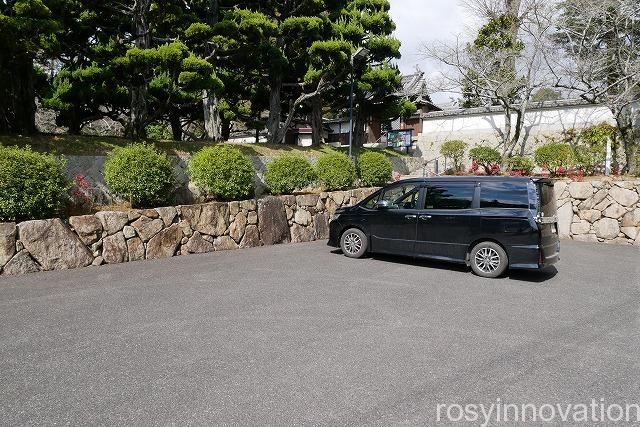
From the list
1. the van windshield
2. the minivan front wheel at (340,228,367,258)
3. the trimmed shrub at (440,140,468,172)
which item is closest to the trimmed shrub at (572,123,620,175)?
the trimmed shrub at (440,140,468,172)

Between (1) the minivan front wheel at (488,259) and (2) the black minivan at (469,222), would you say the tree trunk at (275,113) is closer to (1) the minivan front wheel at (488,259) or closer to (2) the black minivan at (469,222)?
(2) the black minivan at (469,222)

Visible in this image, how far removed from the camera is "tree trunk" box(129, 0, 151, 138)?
37.3 ft

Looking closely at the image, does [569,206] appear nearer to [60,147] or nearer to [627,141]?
[627,141]

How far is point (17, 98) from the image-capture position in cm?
988

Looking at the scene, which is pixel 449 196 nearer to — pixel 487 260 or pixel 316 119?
pixel 487 260

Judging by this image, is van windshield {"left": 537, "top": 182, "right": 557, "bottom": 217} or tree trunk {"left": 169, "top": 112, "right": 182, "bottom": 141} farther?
tree trunk {"left": 169, "top": 112, "right": 182, "bottom": 141}

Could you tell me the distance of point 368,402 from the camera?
2.83 meters

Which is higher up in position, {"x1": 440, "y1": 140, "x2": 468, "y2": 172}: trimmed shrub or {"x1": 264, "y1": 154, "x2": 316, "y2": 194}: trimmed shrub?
{"x1": 440, "y1": 140, "x2": 468, "y2": 172}: trimmed shrub

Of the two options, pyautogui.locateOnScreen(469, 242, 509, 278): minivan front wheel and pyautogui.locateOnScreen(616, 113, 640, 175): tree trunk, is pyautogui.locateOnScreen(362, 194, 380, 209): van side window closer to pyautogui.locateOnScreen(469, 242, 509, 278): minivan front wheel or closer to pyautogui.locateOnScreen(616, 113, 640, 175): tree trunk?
pyautogui.locateOnScreen(469, 242, 509, 278): minivan front wheel

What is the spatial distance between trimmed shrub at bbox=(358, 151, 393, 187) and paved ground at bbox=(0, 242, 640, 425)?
654 centimetres

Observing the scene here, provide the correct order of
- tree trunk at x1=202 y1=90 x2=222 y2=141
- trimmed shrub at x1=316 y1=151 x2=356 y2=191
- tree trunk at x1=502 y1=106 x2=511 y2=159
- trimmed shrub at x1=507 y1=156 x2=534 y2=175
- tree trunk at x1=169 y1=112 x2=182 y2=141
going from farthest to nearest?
tree trunk at x1=502 y1=106 x2=511 y2=159, tree trunk at x1=169 y1=112 x2=182 y2=141, tree trunk at x1=202 y1=90 x2=222 y2=141, trimmed shrub at x1=507 y1=156 x2=534 y2=175, trimmed shrub at x1=316 y1=151 x2=356 y2=191

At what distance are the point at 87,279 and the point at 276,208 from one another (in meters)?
4.49

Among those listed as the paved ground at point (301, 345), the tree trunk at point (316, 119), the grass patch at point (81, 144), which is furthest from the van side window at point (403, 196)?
the tree trunk at point (316, 119)

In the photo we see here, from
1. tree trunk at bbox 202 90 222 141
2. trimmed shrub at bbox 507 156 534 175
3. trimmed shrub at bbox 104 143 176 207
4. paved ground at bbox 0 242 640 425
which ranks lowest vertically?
paved ground at bbox 0 242 640 425
